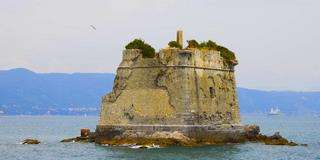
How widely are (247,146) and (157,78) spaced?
704cm

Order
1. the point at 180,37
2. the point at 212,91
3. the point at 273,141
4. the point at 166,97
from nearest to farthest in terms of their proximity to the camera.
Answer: the point at 166,97 → the point at 212,91 → the point at 180,37 → the point at 273,141

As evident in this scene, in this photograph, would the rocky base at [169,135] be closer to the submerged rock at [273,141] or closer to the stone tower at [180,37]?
the submerged rock at [273,141]

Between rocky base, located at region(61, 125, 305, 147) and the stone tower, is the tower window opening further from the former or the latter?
the stone tower

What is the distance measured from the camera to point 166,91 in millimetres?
54031

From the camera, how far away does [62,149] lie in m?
54.3

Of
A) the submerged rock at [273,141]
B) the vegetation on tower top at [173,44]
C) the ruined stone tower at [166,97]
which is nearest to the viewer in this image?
the ruined stone tower at [166,97]

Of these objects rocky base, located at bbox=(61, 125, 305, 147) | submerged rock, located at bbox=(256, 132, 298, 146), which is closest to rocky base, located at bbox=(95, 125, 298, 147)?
rocky base, located at bbox=(61, 125, 305, 147)

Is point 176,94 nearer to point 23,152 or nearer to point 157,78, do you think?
point 157,78

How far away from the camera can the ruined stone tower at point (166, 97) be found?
53.3 meters

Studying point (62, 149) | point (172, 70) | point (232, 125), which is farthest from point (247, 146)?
point (62, 149)

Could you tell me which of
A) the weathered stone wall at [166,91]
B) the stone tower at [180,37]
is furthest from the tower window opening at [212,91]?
the stone tower at [180,37]

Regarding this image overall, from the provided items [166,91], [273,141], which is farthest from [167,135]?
[273,141]

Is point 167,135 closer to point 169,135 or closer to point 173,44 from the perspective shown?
point 169,135

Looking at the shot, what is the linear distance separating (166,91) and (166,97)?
0.39 metres
